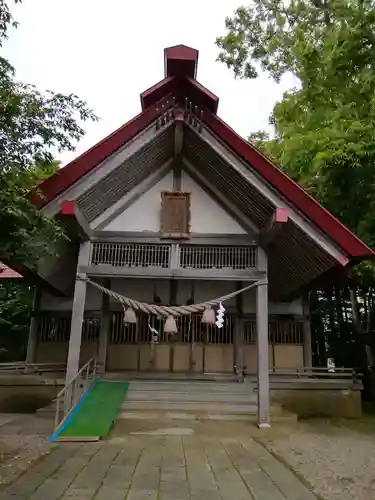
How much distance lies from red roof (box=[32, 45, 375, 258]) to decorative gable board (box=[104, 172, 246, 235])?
1.54 m

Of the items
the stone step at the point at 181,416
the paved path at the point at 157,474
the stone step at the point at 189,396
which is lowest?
the paved path at the point at 157,474

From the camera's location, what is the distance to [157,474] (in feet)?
14.3

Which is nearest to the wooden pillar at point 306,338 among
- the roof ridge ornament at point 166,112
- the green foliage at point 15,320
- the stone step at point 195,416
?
the stone step at point 195,416

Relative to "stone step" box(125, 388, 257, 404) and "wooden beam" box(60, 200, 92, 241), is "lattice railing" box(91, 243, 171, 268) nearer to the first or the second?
"wooden beam" box(60, 200, 92, 241)

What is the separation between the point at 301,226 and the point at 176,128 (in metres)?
3.02

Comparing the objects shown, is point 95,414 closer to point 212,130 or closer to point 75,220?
point 75,220

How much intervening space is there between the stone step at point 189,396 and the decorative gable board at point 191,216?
11.2 ft

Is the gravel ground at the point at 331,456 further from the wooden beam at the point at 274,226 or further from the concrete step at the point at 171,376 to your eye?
the wooden beam at the point at 274,226

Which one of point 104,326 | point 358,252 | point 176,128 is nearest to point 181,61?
point 176,128

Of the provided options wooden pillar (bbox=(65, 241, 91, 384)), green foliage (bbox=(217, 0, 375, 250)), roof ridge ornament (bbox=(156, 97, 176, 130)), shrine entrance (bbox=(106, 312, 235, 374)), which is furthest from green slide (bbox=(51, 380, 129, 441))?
green foliage (bbox=(217, 0, 375, 250))

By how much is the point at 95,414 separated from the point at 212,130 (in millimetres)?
5384

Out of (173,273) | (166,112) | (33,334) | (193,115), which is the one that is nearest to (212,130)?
(193,115)

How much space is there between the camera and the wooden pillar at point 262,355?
735 centimetres

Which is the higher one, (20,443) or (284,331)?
(284,331)
